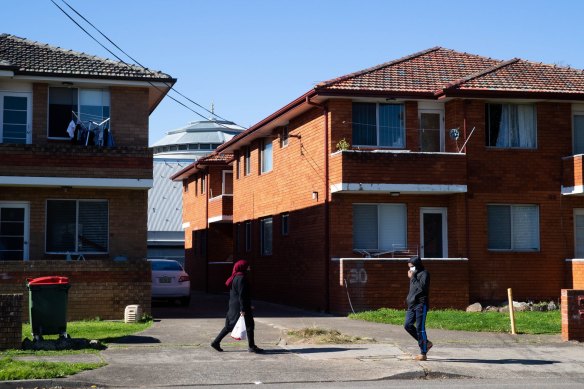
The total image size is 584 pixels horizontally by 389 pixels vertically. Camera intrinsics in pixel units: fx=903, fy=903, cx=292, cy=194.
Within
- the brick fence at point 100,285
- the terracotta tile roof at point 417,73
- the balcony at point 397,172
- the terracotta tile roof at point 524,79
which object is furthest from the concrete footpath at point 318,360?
the terracotta tile roof at point 524,79

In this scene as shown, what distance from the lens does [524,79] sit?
25.7 meters

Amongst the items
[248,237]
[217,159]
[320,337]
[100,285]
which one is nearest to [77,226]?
[100,285]

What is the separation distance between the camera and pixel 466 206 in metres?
24.5

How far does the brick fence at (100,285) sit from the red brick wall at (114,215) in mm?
1386

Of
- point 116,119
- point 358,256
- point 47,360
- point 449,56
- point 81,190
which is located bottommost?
point 47,360

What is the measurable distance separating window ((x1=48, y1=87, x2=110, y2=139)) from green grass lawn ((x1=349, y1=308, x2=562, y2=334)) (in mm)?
8381

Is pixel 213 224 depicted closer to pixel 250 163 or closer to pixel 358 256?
pixel 250 163

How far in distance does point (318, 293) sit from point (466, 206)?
4786mm

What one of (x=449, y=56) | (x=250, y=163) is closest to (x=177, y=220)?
(x=250, y=163)

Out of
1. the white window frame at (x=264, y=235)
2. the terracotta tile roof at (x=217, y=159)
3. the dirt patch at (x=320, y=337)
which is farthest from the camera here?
the terracotta tile roof at (x=217, y=159)

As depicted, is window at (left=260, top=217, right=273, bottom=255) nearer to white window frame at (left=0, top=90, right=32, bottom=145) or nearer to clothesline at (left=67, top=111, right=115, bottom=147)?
clothesline at (left=67, top=111, right=115, bottom=147)

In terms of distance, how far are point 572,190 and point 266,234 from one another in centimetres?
1112

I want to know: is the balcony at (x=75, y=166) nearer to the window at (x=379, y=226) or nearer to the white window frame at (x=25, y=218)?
the white window frame at (x=25, y=218)

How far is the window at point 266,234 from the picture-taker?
31.1m
